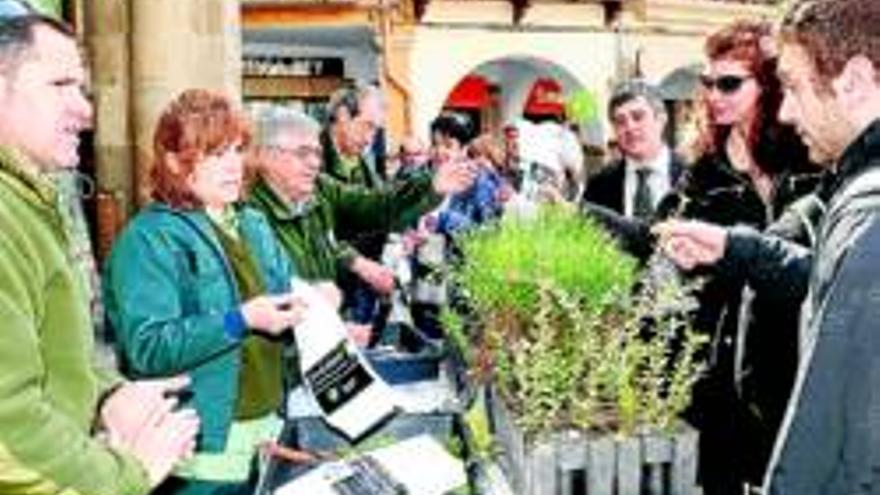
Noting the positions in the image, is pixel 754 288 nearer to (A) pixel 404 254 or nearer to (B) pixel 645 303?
(B) pixel 645 303

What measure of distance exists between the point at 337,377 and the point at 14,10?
1.13 m

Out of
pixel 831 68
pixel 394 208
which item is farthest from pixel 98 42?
Result: pixel 831 68

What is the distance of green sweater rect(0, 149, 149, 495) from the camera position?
257cm

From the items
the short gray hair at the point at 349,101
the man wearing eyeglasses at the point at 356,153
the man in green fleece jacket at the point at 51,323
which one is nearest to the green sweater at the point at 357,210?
the man wearing eyeglasses at the point at 356,153

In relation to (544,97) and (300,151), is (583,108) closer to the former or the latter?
(544,97)

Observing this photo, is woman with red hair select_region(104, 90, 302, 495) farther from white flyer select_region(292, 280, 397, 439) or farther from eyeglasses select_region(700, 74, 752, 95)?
eyeglasses select_region(700, 74, 752, 95)

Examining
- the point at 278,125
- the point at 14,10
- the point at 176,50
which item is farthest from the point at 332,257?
the point at 176,50

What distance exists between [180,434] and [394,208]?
3.51 meters

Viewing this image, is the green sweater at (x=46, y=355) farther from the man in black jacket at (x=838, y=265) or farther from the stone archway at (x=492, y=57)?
the stone archway at (x=492, y=57)

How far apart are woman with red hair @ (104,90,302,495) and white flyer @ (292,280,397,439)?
9 cm

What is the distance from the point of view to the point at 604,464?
2846mm

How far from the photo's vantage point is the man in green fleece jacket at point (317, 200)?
494 centimetres

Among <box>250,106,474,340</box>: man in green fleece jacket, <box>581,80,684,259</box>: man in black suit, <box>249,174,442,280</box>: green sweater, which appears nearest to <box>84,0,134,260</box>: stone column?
<box>249,174,442,280</box>: green sweater

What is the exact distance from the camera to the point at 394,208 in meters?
6.39
